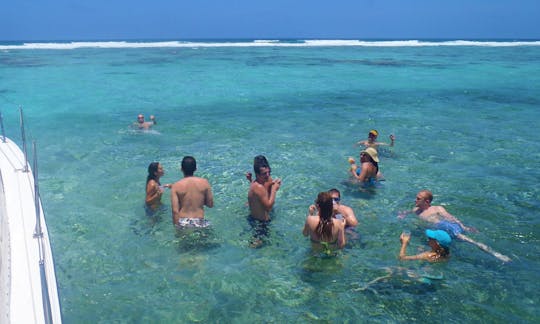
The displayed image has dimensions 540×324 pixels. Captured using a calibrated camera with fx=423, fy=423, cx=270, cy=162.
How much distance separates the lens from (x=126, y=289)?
4.85 m

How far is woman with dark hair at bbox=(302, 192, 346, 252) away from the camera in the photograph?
194 inches

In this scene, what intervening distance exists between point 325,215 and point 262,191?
1.07 metres

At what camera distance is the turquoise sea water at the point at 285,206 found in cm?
463

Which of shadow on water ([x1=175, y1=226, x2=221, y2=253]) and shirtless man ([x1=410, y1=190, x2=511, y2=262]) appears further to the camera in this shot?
shirtless man ([x1=410, y1=190, x2=511, y2=262])

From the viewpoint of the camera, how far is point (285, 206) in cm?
716

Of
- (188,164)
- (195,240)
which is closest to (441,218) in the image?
(195,240)

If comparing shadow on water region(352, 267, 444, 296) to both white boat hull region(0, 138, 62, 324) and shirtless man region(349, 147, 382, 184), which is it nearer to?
shirtless man region(349, 147, 382, 184)

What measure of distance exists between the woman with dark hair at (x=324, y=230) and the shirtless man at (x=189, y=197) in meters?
1.41

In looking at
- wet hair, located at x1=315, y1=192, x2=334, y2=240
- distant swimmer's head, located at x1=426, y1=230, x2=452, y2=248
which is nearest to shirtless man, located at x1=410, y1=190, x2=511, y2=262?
distant swimmer's head, located at x1=426, y1=230, x2=452, y2=248

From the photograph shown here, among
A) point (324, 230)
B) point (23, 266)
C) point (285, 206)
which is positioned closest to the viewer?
point (23, 266)

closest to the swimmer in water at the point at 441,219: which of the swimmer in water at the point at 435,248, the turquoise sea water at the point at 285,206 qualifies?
the turquoise sea water at the point at 285,206

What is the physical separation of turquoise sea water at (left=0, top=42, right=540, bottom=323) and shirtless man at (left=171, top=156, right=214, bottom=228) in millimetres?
316

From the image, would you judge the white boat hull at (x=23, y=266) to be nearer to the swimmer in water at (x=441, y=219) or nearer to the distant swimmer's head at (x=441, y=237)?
the distant swimmer's head at (x=441, y=237)

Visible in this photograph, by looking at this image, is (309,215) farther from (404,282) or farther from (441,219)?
(441,219)
